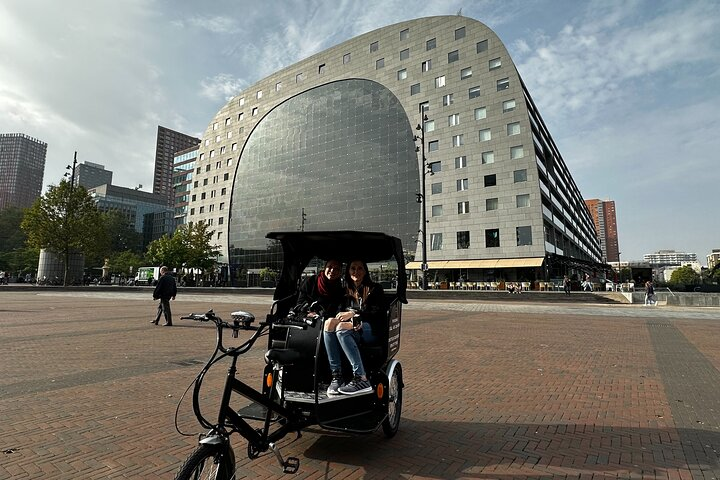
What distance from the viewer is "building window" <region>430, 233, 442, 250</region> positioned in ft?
154

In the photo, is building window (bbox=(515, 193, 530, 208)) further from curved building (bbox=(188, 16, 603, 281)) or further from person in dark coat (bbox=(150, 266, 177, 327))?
person in dark coat (bbox=(150, 266, 177, 327))

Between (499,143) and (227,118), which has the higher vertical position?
(227,118)

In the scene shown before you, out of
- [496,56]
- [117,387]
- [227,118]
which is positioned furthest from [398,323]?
[227,118]

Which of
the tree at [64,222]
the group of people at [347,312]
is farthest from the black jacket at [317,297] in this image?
the tree at [64,222]

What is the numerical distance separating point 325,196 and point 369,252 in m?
53.0

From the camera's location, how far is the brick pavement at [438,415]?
130 inches

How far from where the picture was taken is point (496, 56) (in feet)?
150

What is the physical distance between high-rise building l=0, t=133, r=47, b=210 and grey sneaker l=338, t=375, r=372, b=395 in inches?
4880

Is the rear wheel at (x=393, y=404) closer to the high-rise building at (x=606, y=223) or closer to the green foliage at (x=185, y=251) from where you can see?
the green foliage at (x=185, y=251)

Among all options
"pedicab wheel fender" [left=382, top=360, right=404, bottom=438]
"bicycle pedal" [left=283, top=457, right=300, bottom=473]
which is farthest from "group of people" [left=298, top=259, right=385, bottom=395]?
"bicycle pedal" [left=283, top=457, right=300, bottom=473]

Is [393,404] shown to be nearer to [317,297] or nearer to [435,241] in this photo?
[317,297]

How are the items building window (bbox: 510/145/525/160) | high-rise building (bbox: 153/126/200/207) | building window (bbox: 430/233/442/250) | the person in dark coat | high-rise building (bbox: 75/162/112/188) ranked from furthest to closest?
1. high-rise building (bbox: 153/126/200/207)
2. high-rise building (bbox: 75/162/112/188)
3. building window (bbox: 430/233/442/250)
4. building window (bbox: 510/145/525/160)
5. the person in dark coat

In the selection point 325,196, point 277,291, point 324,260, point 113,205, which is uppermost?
point 113,205

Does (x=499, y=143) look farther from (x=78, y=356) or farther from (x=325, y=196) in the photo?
(x=78, y=356)
